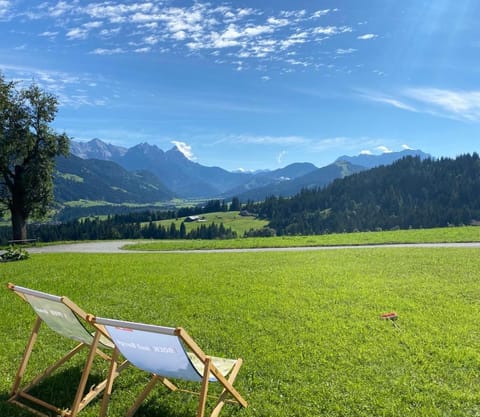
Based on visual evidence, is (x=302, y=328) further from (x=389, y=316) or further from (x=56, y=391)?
(x=56, y=391)

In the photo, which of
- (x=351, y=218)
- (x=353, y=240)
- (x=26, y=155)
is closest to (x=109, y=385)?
(x=353, y=240)

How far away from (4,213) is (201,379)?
1400 inches

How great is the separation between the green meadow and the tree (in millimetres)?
16074

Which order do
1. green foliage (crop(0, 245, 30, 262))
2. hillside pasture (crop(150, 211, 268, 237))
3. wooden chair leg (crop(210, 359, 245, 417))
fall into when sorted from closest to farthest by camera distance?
wooden chair leg (crop(210, 359, 245, 417)), green foliage (crop(0, 245, 30, 262)), hillside pasture (crop(150, 211, 268, 237))

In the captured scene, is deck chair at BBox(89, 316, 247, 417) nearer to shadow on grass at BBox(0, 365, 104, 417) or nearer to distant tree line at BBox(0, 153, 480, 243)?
shadow on grass at BBox(0, 365, 104, 417)

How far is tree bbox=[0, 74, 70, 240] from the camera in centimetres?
3131

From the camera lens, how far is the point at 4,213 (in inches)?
1339

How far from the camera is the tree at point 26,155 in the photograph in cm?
3131

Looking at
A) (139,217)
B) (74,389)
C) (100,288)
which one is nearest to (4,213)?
(100,288)

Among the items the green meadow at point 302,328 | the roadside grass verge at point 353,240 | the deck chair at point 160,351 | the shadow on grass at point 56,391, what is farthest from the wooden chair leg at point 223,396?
the roadside grass verge at point 353,240

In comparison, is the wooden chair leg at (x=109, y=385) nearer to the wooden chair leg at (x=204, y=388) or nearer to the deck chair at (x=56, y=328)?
the deck chair at (x=56, y=328)

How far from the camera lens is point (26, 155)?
31.7 m

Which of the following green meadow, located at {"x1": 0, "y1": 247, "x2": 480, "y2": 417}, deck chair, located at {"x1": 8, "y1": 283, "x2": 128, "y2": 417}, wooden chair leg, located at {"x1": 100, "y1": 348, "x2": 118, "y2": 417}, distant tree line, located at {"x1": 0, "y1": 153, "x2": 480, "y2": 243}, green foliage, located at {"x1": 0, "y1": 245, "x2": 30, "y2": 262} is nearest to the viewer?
wooden chair leg, located at {"x1": 100, "y1": 348, "x2": 118, "y2": 417}

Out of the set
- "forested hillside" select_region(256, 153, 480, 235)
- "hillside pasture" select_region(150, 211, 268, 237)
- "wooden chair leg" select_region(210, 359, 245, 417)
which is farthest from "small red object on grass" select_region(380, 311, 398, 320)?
"forested hillside" select_region(256, 153, 480, 235)
